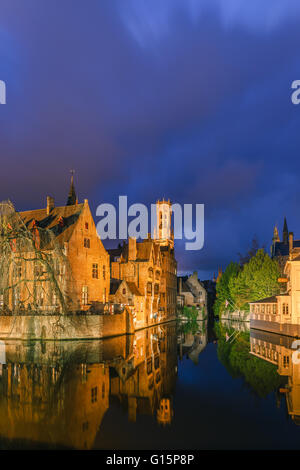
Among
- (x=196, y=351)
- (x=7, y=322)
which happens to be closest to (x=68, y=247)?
(x=7, y=322)

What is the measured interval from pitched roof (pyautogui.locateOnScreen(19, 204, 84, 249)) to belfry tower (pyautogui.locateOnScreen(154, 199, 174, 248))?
58063 millimetres

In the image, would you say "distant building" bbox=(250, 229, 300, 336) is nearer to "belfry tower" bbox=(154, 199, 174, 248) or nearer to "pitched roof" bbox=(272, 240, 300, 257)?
"pitched roof" bbox=(272, 240, 300, 257)

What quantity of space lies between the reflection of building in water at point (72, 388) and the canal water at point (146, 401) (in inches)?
1.4

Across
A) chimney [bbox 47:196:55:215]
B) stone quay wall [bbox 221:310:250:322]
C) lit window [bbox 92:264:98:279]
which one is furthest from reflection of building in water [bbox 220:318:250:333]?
chimney [bbox 47:196:55:215]

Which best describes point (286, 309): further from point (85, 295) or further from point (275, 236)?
point (275, 236)

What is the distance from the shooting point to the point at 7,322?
106ft

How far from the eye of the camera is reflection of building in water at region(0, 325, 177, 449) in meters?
10.6

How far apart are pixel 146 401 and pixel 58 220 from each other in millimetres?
30788

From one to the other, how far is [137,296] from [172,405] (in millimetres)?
34969

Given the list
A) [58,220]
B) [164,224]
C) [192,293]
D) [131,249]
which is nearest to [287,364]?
[58,220]

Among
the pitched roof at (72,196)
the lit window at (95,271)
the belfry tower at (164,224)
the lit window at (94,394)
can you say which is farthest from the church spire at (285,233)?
the lit window at (94,394)

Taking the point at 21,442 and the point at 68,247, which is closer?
the point at 21,442
